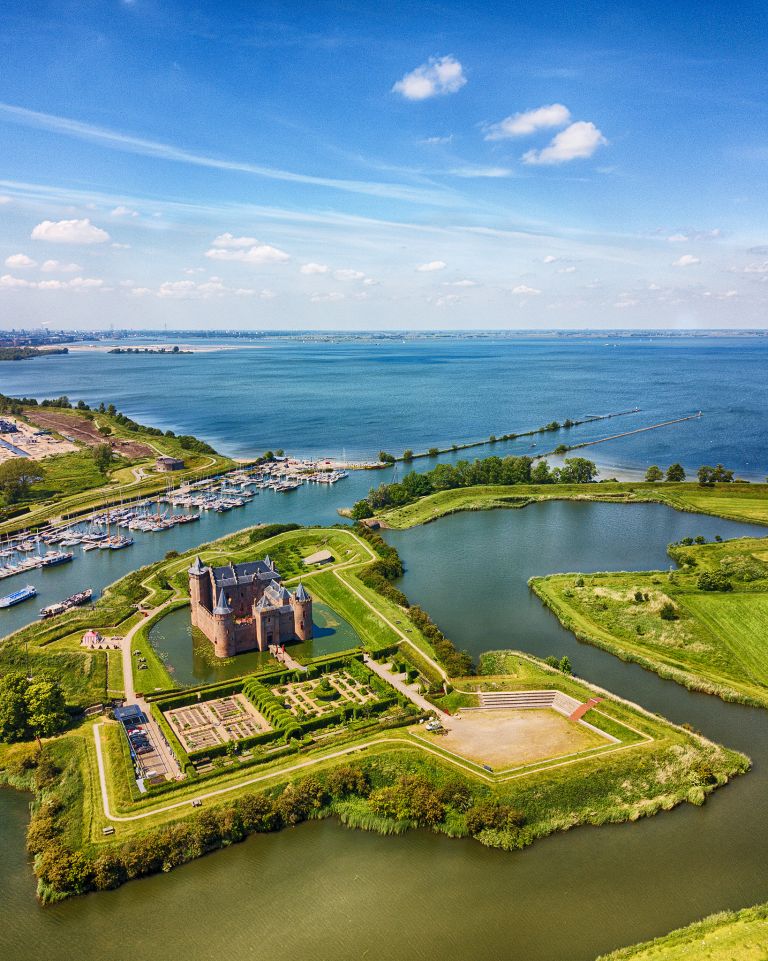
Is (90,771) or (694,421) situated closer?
(90,771)

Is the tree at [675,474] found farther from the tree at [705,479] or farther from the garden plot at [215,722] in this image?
the garden plot at [215,722]

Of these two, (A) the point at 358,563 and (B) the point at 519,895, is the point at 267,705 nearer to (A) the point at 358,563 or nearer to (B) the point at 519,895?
(B) the point at 519,895

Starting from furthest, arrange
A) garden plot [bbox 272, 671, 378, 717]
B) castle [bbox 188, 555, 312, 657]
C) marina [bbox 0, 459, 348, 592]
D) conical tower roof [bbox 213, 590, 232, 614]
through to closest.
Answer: marina [bbox 0, 459, 348, 592], castle [bbox 188, 555, 312, 657], conical tower roof [bbox 213, 590, 232, 614], garden plot [bbox 272, 671, 378, 717]

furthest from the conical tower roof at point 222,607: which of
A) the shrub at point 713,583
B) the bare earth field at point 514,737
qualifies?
the shrub at point 713,583

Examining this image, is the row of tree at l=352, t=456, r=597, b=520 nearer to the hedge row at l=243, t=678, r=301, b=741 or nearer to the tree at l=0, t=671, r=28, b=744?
the hedge row at l=243, t=678, r=301, b=741

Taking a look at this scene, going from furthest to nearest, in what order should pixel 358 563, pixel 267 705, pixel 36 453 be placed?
pixel 36 453, pixel 358 563, pixel 267 705

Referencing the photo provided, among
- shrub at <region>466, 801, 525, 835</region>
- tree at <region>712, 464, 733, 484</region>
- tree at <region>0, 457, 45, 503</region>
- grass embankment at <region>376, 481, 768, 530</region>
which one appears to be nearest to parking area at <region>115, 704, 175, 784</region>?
shrub at <region>466, 801, 525, 835</region>

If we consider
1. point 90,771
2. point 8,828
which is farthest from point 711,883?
point 8,828
